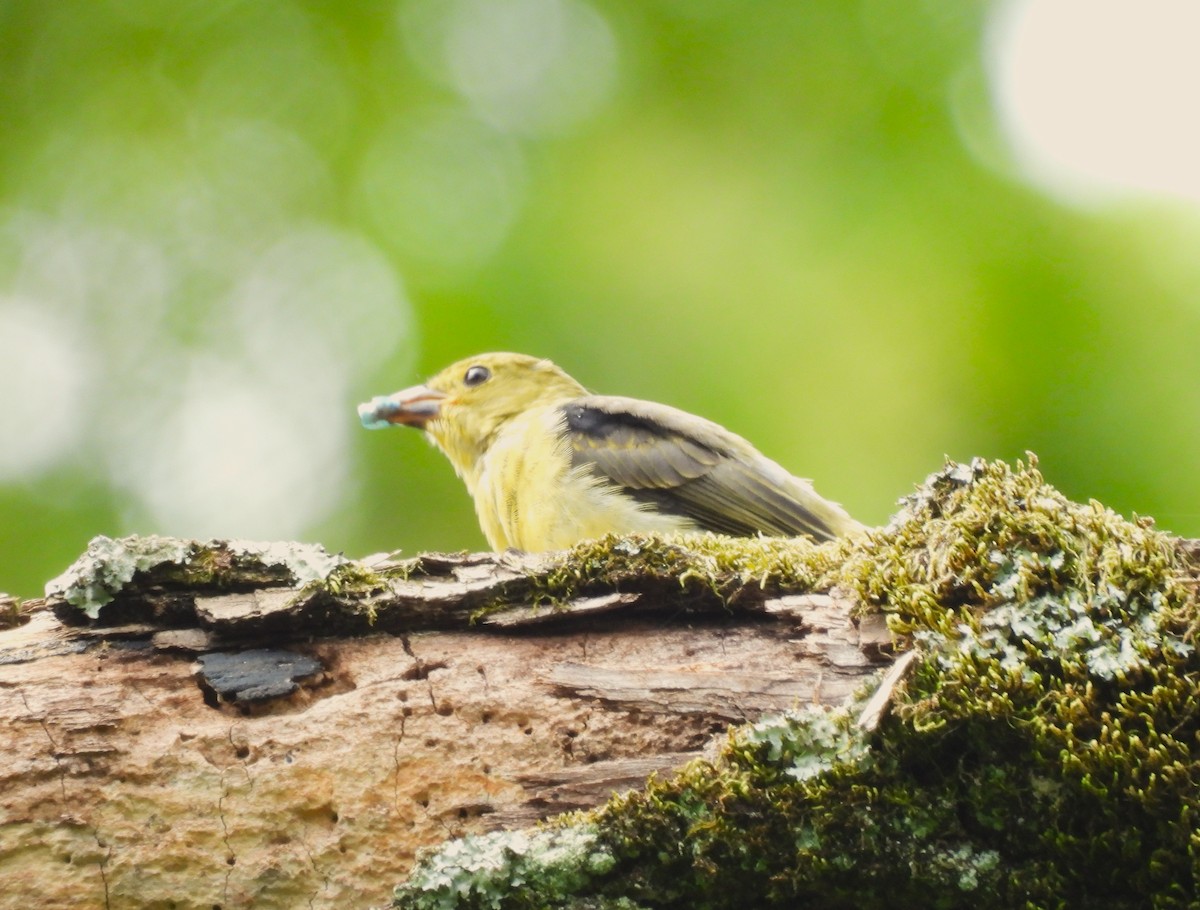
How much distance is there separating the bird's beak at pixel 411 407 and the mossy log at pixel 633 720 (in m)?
3.99

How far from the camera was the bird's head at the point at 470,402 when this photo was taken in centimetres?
707

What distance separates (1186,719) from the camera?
2.22 metres

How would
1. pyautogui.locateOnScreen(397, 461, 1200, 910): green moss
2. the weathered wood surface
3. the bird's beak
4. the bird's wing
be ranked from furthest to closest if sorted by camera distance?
the bird's beak, the bird's wing, the weathered wood surface, pyautogui.locateOnScreen(397, 461, 1200, 910): green moss

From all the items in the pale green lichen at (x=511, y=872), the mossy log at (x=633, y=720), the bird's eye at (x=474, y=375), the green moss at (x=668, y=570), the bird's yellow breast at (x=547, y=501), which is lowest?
the pale green lichen at (x=511, y=872)

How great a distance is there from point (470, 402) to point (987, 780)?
5103mm

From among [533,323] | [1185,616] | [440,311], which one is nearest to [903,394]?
[533,323]

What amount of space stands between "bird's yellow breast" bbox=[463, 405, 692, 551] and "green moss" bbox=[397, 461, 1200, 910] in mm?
3088

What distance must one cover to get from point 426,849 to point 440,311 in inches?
182

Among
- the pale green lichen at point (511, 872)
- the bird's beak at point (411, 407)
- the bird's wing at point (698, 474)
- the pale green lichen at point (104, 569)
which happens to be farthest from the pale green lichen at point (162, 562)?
the bird's beak at point (411, 407)

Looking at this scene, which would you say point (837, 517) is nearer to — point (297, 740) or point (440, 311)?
point (440, 311)

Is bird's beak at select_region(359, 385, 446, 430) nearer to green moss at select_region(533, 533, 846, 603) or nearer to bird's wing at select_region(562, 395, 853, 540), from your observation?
bird's wing at select_region(562, 395, 853, 540)

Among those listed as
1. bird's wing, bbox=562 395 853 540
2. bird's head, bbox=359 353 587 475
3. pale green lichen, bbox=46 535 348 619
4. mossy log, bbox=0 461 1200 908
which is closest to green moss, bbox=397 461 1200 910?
mossy log, bbox=0 461 1200 908

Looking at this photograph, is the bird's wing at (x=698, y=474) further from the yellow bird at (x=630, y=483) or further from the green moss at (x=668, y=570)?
the green moss at (x=668, y=570)

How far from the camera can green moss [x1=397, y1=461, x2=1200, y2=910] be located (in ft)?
7.23
